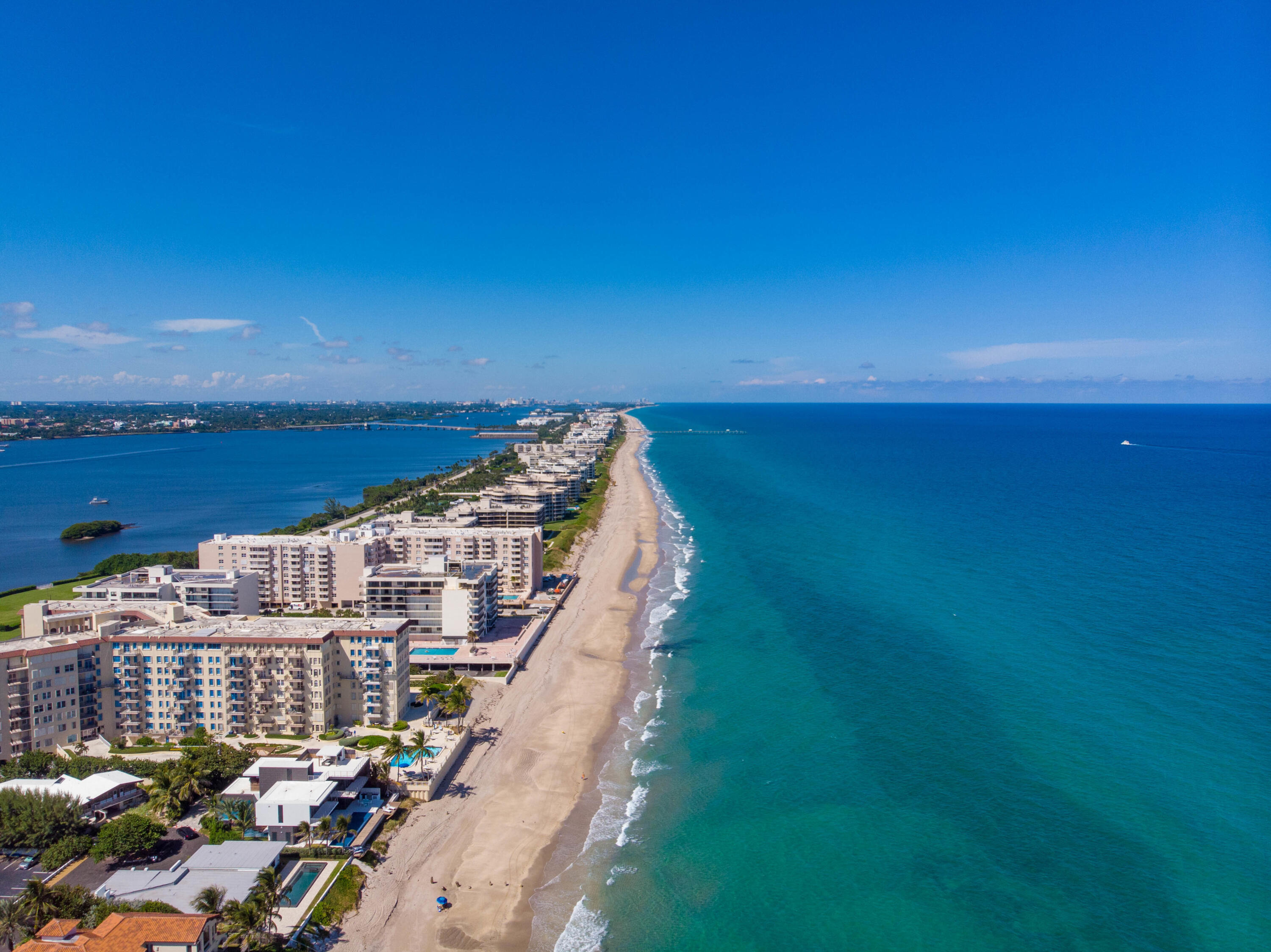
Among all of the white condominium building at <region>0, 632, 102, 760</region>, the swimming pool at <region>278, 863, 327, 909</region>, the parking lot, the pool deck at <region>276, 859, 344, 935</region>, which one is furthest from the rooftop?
the swimming pool at <region>278, 863, 327, 909</region>

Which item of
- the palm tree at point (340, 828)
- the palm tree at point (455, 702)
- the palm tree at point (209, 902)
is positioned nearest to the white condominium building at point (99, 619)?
the palm tree at point (455, 702)

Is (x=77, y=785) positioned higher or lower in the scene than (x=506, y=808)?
higher

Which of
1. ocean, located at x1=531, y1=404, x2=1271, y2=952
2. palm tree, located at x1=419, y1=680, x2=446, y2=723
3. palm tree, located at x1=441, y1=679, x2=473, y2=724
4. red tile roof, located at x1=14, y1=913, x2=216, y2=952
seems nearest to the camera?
red tile roof, located at x1=14, y1=913, x2=216, y2=952

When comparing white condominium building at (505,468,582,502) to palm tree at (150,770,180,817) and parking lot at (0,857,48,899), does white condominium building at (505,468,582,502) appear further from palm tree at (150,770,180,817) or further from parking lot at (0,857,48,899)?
parking lot at (0,857,48,899)

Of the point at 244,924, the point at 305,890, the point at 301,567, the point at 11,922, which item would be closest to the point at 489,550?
the point at 301,567

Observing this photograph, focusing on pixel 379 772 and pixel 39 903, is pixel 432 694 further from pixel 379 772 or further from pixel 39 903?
pixel 39 903
